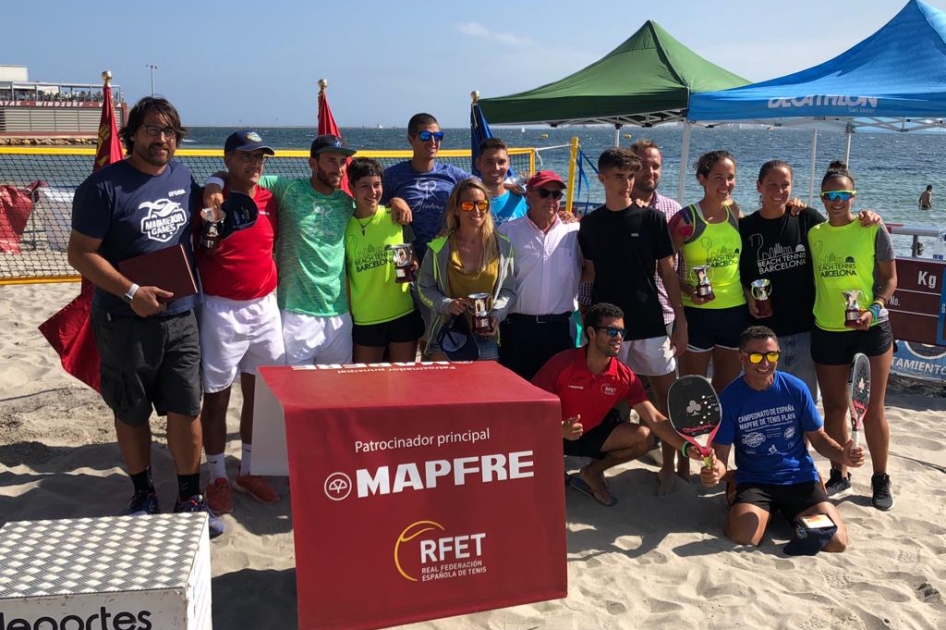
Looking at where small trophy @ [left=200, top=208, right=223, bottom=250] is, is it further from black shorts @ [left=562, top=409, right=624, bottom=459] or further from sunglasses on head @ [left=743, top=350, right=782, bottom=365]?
sunglasses on head @ [left=743, top=350, right=782, bottom=365]

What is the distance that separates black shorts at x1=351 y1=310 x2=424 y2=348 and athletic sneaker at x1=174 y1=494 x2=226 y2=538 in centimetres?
124

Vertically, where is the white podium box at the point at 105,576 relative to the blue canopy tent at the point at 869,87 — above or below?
below

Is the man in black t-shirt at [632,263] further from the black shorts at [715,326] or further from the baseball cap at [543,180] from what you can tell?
the baseball cap at [543,180]

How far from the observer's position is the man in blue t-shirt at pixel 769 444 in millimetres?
4422

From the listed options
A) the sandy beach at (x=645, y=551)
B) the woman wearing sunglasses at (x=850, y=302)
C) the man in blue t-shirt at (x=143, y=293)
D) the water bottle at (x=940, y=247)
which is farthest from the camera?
the water bottle at (x=940, y=247)

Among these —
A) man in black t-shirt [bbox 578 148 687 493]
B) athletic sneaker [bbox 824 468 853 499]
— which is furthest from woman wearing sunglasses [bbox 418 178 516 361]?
athletic sneaker [bbox 824 468 853 499]

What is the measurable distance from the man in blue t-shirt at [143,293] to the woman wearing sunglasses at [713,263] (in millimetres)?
2844

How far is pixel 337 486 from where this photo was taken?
286 centimetres

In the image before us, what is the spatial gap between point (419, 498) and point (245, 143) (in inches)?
92.0

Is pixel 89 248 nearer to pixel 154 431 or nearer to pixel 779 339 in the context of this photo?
pixel 154 431

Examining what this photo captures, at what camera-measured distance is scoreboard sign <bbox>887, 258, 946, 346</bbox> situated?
7242mm

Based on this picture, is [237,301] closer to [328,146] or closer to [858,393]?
[328,146]

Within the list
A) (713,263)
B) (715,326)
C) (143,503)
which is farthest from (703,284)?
(143,503)

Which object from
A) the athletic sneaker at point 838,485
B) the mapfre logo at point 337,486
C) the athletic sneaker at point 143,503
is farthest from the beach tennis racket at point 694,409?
the athletic sneaker at point 143,503
